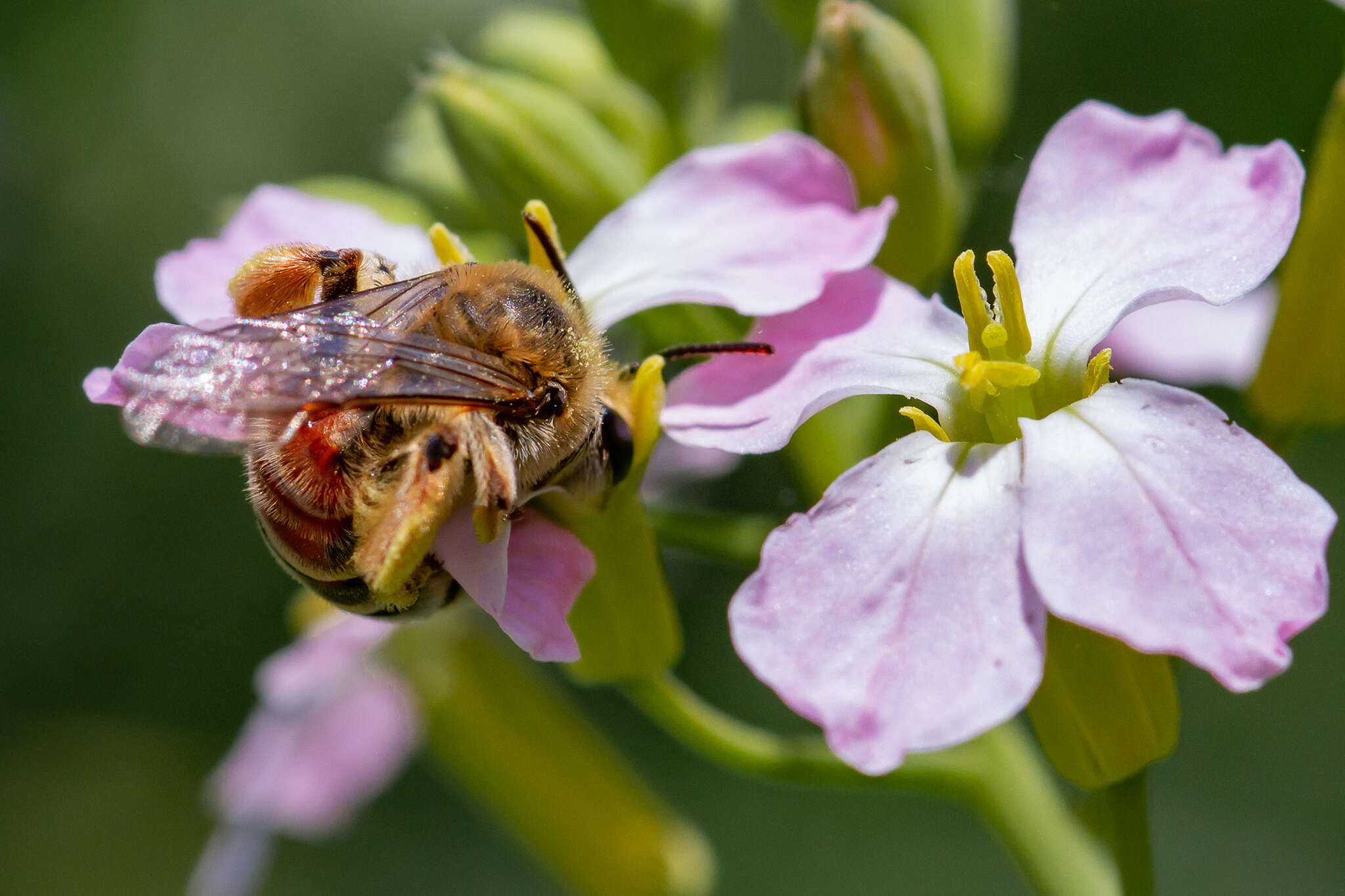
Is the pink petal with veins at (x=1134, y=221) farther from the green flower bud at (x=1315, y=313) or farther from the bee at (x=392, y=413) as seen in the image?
the bee at (x=392, y=413)

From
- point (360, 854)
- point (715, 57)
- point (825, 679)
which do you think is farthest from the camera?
point (360, 854)

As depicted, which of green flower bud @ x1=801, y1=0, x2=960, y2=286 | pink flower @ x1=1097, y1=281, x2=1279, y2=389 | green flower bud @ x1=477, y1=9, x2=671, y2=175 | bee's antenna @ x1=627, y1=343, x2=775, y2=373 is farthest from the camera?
pink flower @ x1=1097, y1=281, x2=1279, y2=389

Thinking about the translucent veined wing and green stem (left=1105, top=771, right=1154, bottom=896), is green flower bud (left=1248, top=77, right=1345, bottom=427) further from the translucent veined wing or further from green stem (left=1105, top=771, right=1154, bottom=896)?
the translucent veined wing

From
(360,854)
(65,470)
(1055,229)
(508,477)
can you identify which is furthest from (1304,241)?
(65,470)

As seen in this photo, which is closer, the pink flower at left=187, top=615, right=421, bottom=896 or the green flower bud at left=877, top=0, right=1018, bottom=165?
the green flower bud at left=877, top=0, right=1018, bottom=165

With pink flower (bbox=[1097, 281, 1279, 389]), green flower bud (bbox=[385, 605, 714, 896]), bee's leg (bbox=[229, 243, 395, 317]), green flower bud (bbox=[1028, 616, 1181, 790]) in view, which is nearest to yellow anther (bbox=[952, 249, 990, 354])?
green flower bud (bbox=[1028, 616, 1181, 790])

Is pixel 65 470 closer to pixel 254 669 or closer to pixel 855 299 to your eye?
pixel 254 669

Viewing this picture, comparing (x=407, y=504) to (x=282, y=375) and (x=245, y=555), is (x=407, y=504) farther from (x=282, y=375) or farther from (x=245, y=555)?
(x=245, y=555)
